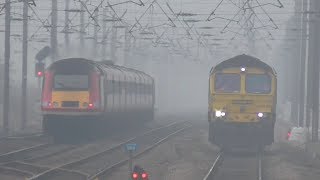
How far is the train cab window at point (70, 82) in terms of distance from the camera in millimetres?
30750

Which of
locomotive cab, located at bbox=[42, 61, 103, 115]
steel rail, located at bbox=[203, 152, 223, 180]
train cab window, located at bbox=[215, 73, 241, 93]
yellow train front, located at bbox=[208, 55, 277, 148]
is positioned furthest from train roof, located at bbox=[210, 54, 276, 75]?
locomotive cab, located at bbox=[42, 61, 103, 115]

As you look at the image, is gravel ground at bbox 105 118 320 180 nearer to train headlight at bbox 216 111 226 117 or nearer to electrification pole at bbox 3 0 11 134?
train headlight at bbox 216 111 226 117

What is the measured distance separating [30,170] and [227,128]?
8.18 meters

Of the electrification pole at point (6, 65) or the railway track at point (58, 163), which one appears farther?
the electrification pole at point (6, 65)

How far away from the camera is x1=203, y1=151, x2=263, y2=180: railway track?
20.3m

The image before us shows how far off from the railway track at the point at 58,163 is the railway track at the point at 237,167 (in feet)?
8.70

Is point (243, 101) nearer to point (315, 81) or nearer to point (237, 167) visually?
point (237, 167)

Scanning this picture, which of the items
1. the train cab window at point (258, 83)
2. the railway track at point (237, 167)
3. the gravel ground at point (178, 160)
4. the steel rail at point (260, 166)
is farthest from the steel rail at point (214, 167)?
the train cab window at point (258, 83)

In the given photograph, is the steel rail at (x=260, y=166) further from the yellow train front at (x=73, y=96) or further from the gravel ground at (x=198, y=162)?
the yellow train front at (x=73, y=96)

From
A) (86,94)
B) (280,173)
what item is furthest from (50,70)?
(280,173)

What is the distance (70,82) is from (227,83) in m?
6.66

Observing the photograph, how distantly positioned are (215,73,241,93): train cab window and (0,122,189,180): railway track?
3.37 meters

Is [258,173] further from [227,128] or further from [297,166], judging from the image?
[227,128]

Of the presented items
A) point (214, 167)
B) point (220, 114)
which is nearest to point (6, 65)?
point (220, 114)
